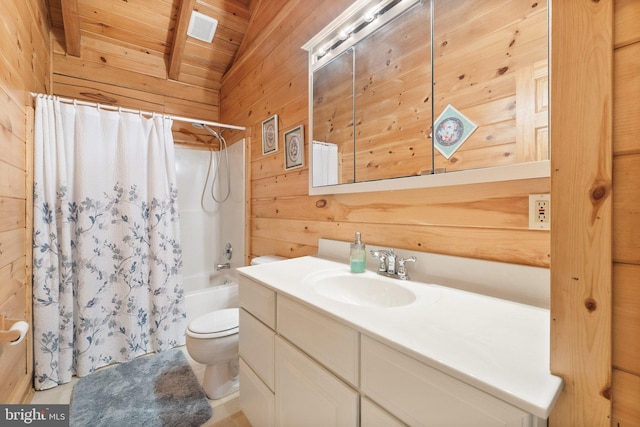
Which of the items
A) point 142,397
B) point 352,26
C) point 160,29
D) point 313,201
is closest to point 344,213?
point 313,201

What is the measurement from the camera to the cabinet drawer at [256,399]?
1.07 meters

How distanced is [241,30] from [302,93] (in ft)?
4.42

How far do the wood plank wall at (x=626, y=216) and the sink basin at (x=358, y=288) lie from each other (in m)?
0.64

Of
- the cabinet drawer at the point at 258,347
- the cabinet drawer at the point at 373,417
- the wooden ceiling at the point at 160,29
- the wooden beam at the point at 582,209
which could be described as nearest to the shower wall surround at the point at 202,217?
the wooden ceiling at the point at 160,29

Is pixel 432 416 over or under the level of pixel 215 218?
under

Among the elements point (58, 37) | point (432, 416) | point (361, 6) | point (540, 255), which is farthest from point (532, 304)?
point (58, 37)

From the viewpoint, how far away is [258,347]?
1.14 metres

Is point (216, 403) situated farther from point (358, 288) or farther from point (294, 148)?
point (294, 148)

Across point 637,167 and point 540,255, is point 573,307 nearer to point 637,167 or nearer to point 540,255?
point 637,167

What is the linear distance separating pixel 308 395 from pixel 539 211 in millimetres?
929

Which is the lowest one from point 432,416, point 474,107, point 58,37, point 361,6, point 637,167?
point 432,416

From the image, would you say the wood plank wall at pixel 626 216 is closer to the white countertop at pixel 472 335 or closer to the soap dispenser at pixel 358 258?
the white countertop at pixel 472 335

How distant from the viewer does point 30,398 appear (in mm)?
1524

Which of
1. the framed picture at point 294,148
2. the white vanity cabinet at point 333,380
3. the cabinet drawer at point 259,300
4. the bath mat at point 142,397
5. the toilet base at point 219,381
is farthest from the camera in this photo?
the framed picture at point 294,148
